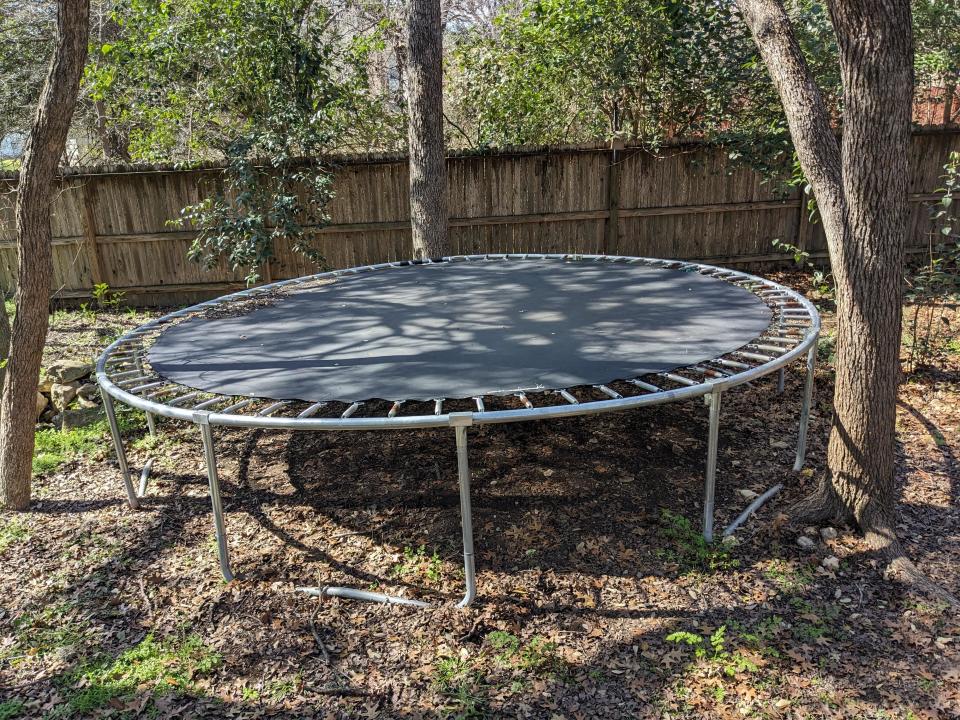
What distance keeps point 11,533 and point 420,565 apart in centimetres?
188

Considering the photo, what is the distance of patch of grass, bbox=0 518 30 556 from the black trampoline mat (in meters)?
0.92

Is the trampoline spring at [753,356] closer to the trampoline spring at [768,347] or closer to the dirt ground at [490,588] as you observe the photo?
the trampoline spring at [768,347]

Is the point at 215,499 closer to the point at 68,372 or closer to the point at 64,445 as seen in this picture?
the point at 64,445

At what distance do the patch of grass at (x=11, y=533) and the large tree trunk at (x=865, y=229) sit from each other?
3.35 meters

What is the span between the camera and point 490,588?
258 cm

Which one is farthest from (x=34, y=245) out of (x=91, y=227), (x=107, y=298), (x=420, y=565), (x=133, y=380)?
(x=107, y=298)

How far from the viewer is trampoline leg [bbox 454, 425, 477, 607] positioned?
7.57 ft

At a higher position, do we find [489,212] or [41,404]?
[489,212]

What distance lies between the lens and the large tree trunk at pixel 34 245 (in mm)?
2898

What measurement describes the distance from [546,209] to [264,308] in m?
3.44

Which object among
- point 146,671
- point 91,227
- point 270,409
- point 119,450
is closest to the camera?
point 146,671

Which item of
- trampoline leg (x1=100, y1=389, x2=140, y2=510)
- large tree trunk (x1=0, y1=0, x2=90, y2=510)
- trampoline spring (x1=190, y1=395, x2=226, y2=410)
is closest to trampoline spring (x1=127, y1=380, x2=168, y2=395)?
trampoline leg (x1=100, y1=389, x2=140, y2=510)

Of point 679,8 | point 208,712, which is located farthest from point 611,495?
point 679,8

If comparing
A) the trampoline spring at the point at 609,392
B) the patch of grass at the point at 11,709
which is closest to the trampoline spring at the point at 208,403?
the patch of grass at the point at 11,709
